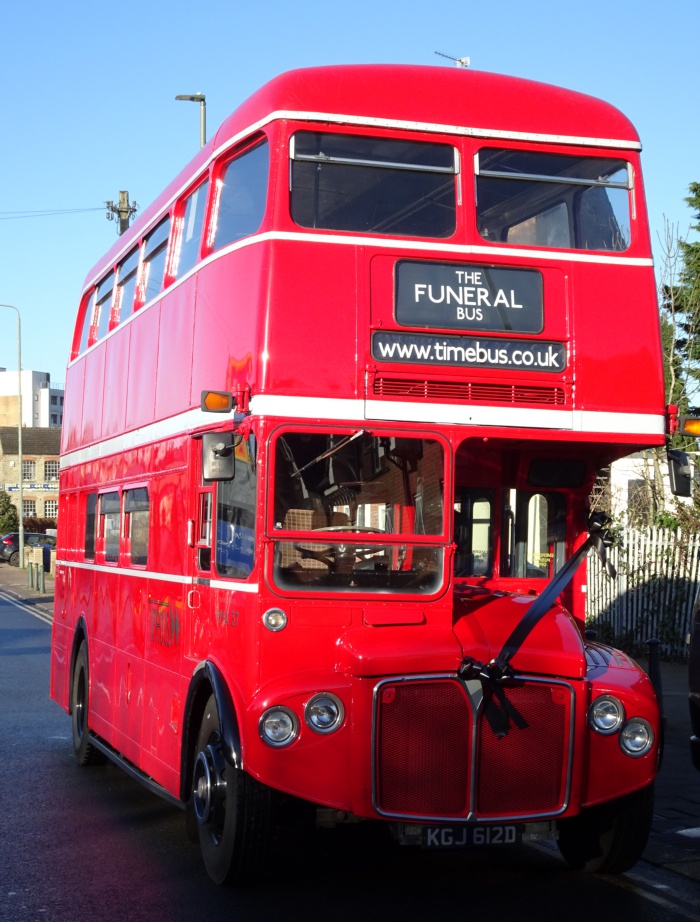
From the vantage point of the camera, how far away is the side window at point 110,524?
1081 cm

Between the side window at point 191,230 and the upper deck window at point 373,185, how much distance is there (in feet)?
4.93

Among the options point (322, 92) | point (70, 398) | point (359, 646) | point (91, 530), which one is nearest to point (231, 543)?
point (359, 646)

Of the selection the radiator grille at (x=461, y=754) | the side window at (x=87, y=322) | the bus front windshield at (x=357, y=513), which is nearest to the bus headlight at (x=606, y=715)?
the radiator grille at (x=461, y=754)

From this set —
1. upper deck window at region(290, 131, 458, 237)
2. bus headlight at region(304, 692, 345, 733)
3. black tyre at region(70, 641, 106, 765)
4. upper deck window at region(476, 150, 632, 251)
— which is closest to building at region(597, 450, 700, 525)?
black tyre at region(70, 641, 106, 765)

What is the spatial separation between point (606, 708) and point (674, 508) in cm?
1367

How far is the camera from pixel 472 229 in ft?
23.5

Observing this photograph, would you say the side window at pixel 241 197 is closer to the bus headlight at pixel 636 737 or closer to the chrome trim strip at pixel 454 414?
the chrome trim strip at pixel 454 414

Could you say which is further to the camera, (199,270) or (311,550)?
(199,270)

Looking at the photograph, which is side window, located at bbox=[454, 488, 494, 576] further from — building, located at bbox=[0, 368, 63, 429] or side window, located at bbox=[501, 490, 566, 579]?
building, located at bbox=[0, 368, 63, 429]

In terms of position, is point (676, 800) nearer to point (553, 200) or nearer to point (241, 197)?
point (553, 200)

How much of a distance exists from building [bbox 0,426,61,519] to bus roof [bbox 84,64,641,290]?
97588 millimetres

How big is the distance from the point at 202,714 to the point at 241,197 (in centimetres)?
297

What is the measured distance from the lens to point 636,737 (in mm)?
6621

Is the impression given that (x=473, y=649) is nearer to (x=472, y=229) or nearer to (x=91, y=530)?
(x=472, y=229)
